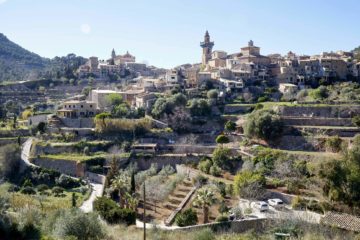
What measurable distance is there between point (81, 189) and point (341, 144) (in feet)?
72.3

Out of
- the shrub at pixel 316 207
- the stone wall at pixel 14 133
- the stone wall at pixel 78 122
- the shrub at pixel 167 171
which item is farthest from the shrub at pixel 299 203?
the stone wall at pixel 14 133

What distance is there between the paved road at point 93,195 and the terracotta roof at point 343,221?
52.5 feet

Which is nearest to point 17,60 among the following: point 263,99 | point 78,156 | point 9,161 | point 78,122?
point 78,122

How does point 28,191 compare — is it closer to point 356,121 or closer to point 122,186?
point 122,186

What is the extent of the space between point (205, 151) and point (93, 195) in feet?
38.6

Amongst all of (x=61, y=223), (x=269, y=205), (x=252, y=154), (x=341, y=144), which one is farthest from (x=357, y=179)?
(x=61, y=223)

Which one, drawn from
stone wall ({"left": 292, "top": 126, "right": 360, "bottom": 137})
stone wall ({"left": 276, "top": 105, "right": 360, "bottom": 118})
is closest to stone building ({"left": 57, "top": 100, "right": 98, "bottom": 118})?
stone wall ({"left": 276, "top": 105, "right": 360, "bottom": 118})

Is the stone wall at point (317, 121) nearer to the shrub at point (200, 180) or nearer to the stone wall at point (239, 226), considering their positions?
the shrub at point (200, 180)

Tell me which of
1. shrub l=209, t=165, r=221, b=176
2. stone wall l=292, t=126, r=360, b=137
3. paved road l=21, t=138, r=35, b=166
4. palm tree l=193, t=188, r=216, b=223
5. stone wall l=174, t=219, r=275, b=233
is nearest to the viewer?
stone wall l=174, t=219, r=275, b=233

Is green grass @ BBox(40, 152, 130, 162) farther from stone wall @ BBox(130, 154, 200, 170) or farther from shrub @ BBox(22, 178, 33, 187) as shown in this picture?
shrub @ BBox(22, 178, 33, 187)

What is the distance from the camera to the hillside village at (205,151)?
26.7 metres

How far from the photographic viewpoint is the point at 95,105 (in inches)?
2140

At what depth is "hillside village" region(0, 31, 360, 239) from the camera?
26.7 metres

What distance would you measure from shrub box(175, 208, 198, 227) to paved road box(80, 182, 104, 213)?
26.1ft
